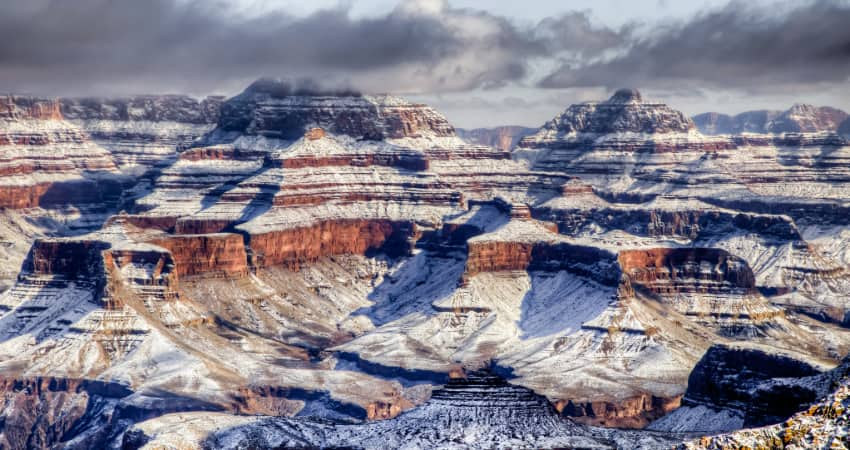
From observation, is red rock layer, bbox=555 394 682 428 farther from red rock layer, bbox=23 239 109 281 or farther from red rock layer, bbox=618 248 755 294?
red rock layer, bbox=23 239 109 281

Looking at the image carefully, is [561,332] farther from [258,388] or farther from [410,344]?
[258,388]

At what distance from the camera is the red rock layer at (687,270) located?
19562cm

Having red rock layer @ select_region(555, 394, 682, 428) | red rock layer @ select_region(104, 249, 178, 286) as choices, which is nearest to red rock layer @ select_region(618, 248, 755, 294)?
red rock layer @ select_region(555, 394, 682, 428)

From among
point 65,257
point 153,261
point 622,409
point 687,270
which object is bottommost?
point 622,409

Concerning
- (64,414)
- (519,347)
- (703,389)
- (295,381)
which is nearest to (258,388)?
(295,381)

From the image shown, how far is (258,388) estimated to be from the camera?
164750 mm

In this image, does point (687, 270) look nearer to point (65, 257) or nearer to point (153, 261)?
point (153, 261)

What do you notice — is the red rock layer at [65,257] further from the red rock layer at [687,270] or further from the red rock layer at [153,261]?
the red rock layer at [687,270]

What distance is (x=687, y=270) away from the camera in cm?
19800

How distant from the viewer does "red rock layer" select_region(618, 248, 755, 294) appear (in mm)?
195625

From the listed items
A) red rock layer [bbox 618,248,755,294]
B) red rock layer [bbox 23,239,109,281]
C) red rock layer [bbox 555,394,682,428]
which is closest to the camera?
red rock layer [bbox 555,394,682,428]

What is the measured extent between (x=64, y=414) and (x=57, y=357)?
1235cm

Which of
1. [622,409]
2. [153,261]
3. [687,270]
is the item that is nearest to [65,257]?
[153,261]

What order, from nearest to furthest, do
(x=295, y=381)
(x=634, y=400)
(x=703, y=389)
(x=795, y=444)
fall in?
(x=795, y=444), (x=703, y=389), (x=634, y=400), (x=295, y=381)
